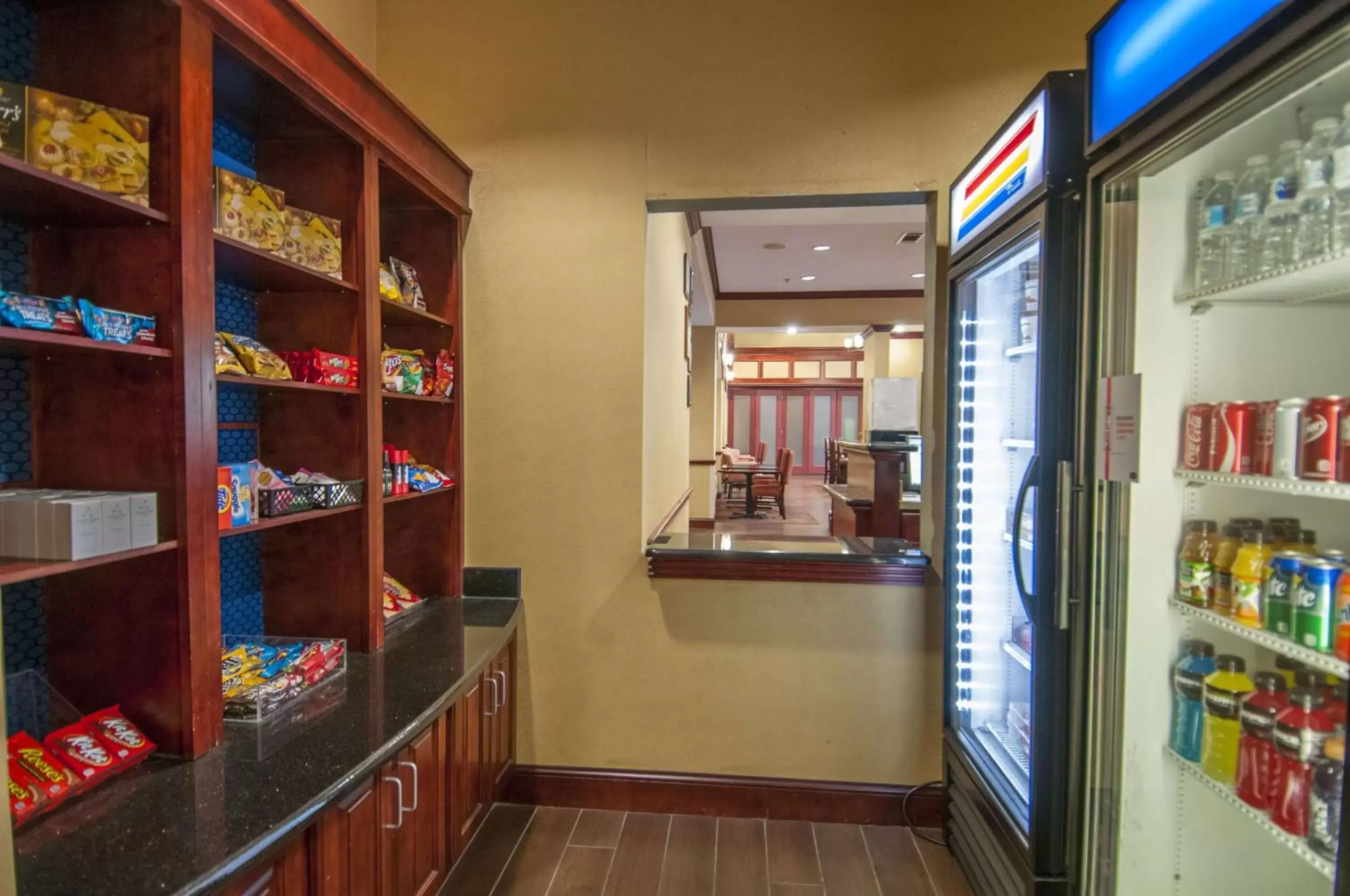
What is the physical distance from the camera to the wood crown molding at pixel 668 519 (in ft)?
8.49

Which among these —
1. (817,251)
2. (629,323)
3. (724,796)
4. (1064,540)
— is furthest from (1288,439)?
(817,251)

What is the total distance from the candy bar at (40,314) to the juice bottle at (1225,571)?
237cm

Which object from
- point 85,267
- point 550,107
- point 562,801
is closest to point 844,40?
point 550,107

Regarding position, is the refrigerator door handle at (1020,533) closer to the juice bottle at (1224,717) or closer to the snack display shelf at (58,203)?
the juice bottle at (1224,717)

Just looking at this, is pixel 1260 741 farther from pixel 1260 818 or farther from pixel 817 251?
pixel 817 251

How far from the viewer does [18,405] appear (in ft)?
4.19

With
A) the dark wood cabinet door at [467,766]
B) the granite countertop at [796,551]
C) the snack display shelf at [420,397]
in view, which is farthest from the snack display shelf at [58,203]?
the granite countertop at [796,551]

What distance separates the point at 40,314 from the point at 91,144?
13.6 inches

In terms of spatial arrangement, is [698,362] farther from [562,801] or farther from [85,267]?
[85,267]

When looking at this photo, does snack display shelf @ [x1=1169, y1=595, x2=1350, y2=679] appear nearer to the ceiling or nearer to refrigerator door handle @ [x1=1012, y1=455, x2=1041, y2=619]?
refrigerator door handle @ [x1=1012, y1=455, x2=1041, y2=619]

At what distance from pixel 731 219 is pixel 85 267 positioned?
3.42 meters

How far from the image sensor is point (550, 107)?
2.44 metres

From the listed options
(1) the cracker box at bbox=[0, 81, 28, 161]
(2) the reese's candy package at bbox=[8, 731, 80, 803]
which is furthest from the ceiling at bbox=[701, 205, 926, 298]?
(2) the reese's candy package at bbox=[8, 731, 80, 803]

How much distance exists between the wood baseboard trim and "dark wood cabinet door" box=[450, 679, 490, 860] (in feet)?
1.24
